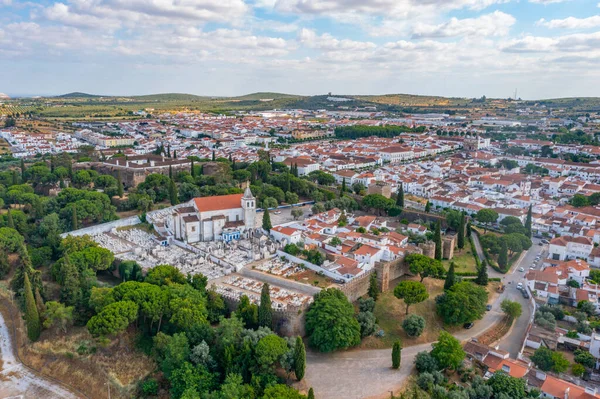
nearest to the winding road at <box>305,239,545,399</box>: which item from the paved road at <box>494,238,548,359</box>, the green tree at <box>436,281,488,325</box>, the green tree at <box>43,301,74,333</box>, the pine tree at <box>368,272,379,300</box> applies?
the paved road at <box>494,238,548,359</box>

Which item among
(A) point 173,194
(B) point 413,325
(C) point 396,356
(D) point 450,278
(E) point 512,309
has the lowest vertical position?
(C) point 396,356

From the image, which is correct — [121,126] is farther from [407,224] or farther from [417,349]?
[417,349]

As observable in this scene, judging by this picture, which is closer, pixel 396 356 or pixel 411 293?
pixel 396 356

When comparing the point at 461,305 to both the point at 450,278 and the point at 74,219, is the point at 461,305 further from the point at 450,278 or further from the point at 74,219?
the point at 74,219


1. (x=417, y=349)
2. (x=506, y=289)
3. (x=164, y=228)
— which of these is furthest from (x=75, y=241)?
(x=506, y=289)

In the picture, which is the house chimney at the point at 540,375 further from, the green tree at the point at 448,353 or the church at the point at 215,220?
the church at the point at 215,220

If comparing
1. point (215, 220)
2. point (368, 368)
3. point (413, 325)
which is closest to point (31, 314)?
point (215, 220)
